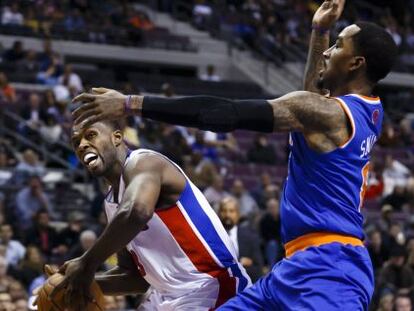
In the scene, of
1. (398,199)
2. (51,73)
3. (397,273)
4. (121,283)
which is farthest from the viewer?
(51,73)

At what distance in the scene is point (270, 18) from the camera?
27328mm

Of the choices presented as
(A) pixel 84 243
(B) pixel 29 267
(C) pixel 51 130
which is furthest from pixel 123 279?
(C) pixel 51 130

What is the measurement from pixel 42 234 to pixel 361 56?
8774 millimetres

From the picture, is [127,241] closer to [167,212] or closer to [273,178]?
[167,212]

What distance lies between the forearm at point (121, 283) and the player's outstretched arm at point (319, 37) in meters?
1.44

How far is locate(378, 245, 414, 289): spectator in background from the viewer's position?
1391 cm

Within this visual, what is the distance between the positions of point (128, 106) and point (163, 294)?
1325 millimetres

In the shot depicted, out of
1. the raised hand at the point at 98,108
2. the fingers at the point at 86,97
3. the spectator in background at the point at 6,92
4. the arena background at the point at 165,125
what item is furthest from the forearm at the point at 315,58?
the spectator in background at the point at 6,92

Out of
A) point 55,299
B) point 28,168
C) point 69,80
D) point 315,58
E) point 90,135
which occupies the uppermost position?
point 315,58

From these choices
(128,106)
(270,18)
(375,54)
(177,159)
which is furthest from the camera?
(270,18)

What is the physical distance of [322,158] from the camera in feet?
17.2

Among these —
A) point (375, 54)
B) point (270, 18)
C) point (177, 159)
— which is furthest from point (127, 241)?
point (270, 18)

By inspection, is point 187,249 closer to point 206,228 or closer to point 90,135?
point 206,228

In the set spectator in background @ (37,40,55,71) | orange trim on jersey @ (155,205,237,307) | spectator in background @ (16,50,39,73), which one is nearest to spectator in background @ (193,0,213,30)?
spectator in background @ (37,40,55,71)
